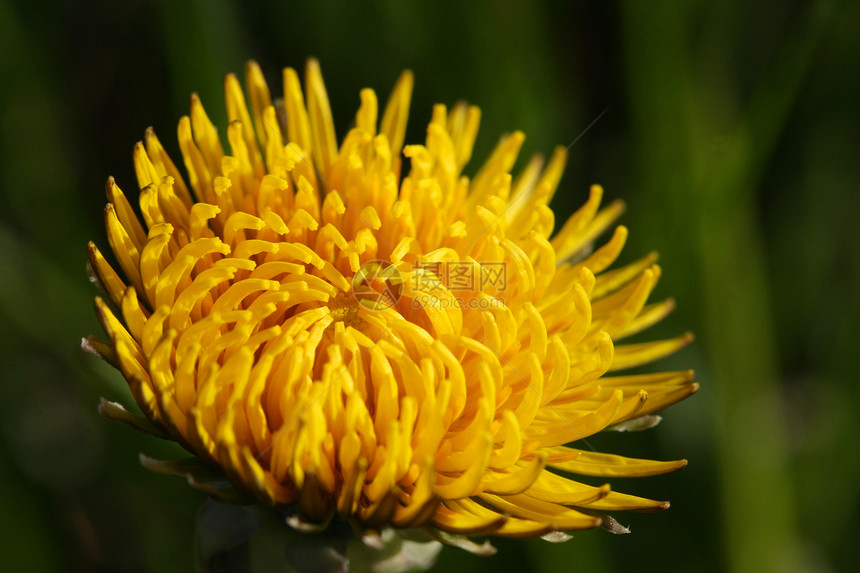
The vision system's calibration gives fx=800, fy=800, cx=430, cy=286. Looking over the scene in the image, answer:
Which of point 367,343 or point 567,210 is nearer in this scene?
point 367,343

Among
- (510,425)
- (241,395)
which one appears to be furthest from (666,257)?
(241,395)

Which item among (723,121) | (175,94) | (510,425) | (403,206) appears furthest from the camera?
(723,121)

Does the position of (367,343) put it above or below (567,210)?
below

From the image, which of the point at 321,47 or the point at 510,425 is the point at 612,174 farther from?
the point at 510,425

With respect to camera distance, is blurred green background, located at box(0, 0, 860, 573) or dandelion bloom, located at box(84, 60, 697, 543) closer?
dandelion bloom, located at box(84, 60, 697, 543)
